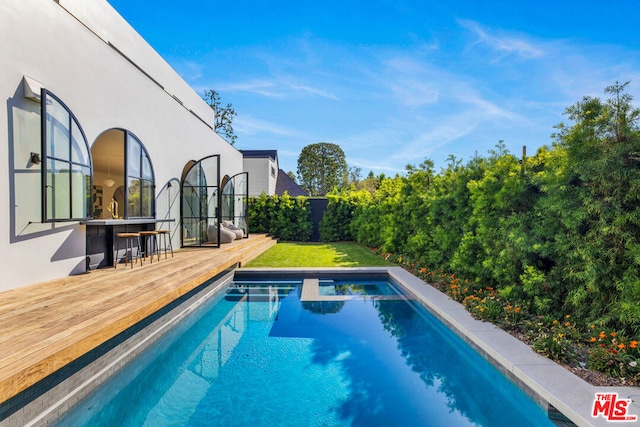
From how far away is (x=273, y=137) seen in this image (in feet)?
109

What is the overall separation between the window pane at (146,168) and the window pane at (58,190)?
2.56 meters

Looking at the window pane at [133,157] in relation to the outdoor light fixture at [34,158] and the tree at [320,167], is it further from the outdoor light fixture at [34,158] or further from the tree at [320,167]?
the tree at [320,167]

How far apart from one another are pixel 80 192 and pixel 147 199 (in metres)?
2.42

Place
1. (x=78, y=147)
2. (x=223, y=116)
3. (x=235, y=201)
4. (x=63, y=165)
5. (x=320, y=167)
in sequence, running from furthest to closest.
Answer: (x=320, y=167) < (x=223, y=116) < (x=235, y=201) < (x=78, y=147) < (x=63, y=165)

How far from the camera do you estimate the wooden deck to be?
2.46 metres

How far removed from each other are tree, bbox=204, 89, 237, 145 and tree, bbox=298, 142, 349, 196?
701 inches

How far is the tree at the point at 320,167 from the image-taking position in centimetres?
4688

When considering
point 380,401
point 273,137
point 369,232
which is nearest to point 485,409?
point 380,401

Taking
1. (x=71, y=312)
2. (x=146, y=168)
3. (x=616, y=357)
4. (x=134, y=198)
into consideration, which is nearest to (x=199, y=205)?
(x=146, y=168)

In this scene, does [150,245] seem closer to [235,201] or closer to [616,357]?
[235,201]

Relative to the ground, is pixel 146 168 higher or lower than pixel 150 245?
higher

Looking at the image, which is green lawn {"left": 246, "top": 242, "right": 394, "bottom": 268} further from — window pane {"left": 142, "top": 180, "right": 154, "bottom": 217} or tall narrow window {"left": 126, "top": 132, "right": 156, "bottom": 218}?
tall narrow window {"left": 126, "top": 132, "right": 156, "bottom": 218}

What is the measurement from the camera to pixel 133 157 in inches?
277

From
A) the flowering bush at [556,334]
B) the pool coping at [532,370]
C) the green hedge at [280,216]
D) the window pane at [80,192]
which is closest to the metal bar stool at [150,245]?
the window pane at [80,192]
